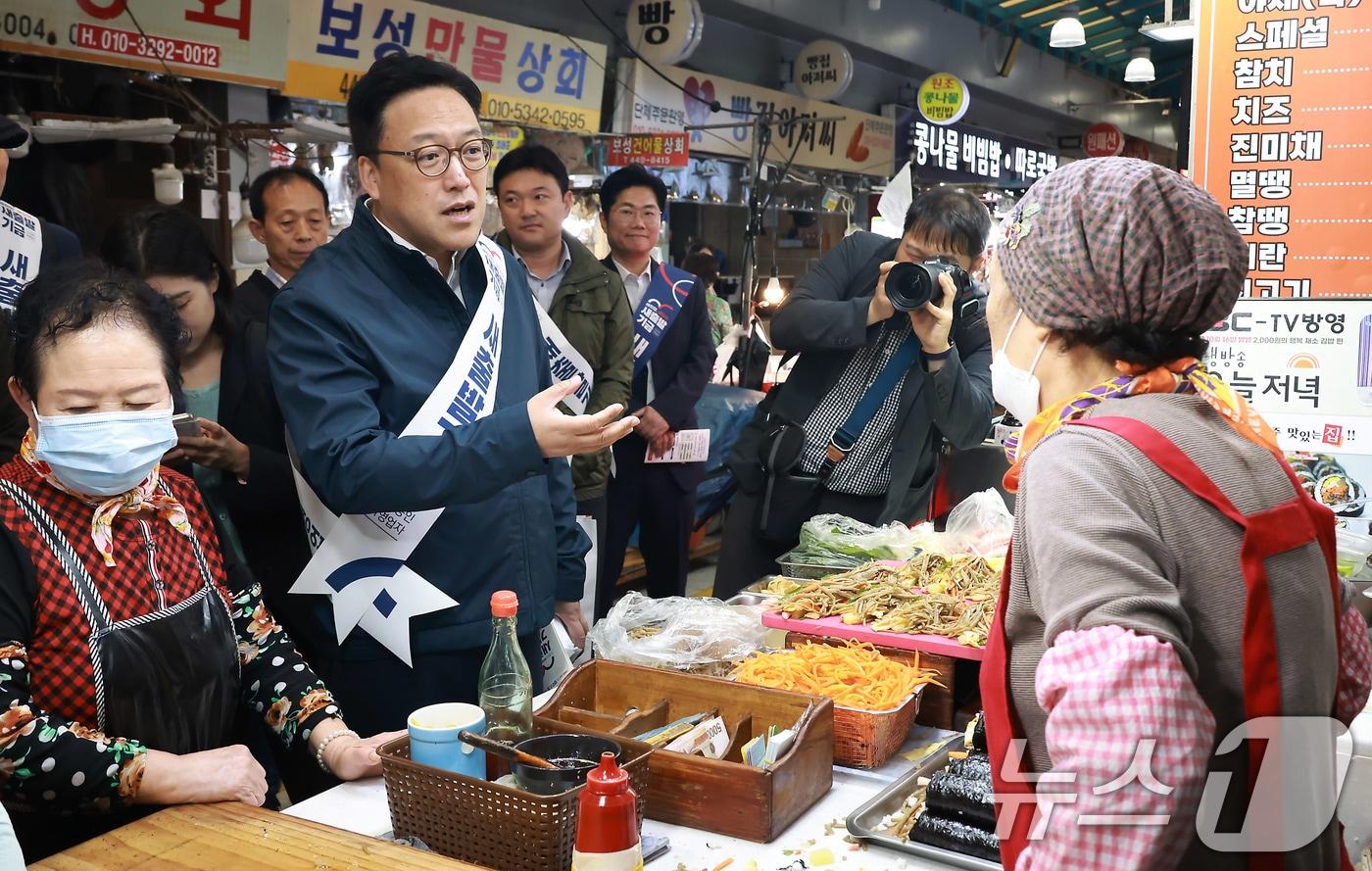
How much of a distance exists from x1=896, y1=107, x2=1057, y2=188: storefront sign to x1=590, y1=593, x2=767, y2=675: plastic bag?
9.45 metres

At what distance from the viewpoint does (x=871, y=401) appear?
→ 3.02 metres

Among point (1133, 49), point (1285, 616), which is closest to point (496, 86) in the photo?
point (1285, 616)

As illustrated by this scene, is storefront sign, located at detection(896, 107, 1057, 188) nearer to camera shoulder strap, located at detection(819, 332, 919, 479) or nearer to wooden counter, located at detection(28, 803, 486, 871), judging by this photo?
camera shoulder strap, located at detection(819, 332, 919, 479)

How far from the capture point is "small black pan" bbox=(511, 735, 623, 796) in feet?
4.81

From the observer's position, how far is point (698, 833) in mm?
1567

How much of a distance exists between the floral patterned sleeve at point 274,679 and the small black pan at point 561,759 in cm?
43

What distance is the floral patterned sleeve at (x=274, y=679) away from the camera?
1.83 meters

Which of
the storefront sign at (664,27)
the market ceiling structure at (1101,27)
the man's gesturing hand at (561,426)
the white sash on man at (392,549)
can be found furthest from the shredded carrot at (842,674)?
the market ceiling structure at (1101,27)

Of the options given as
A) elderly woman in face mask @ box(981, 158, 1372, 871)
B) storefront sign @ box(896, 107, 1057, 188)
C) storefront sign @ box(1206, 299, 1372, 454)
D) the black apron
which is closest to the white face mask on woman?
elderly woman in face mask @ box(981, 158, 1372, 871)

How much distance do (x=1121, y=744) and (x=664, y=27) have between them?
6943 mm

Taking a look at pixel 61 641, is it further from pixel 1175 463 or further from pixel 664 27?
pixel 664 27

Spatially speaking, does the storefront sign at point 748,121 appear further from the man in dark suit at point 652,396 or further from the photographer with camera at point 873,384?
the photographer with camera at point 873,384

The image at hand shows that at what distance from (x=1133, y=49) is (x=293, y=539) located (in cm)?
1501
